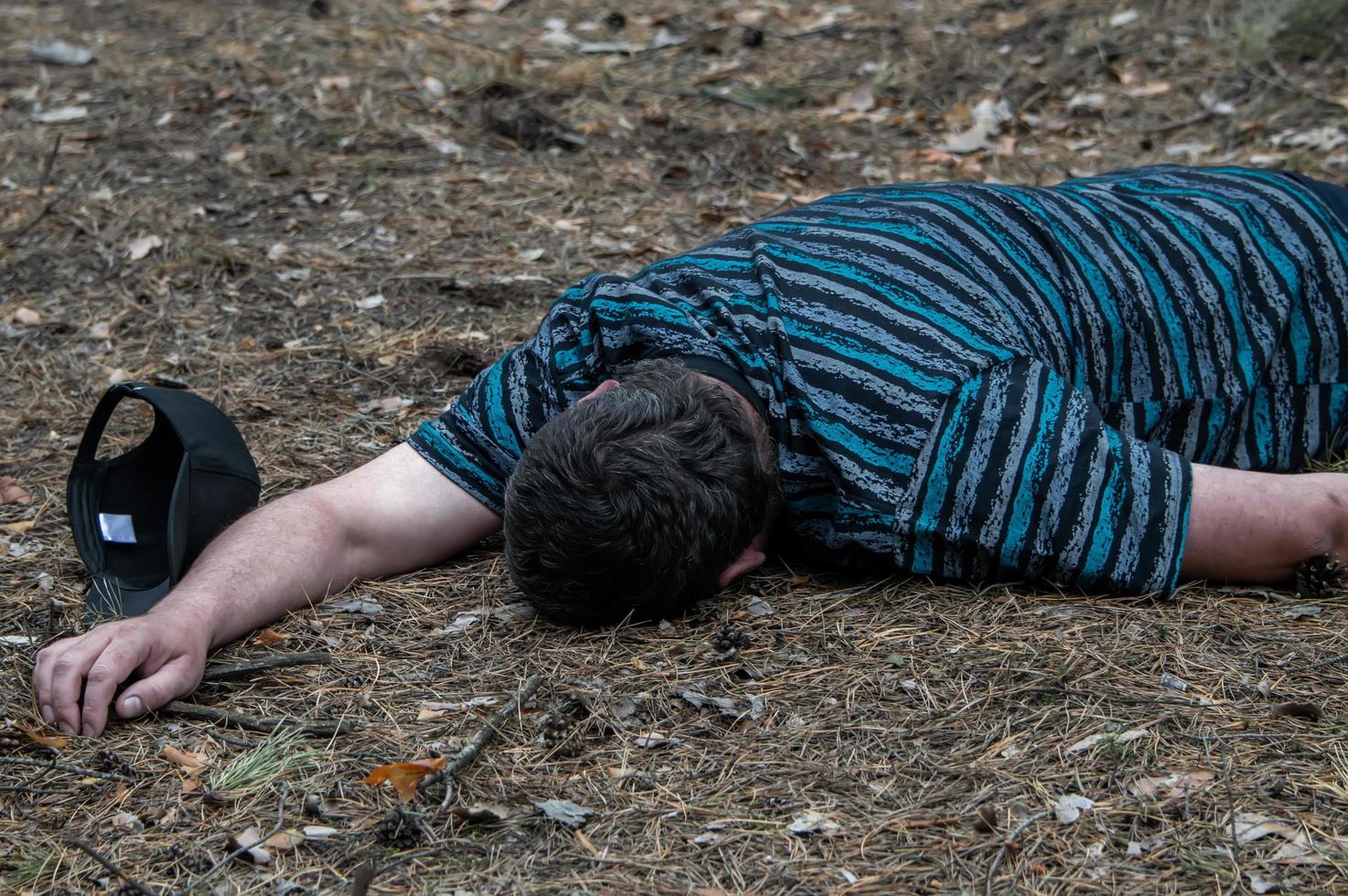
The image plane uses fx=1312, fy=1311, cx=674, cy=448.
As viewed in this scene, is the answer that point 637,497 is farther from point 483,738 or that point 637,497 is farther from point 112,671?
point 112,671

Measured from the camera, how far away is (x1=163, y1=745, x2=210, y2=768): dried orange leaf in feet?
7.86

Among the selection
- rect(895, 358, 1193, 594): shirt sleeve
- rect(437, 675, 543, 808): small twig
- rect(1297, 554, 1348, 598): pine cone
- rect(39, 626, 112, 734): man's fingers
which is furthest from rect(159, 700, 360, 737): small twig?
rect(1297, 554, 1348, 598): pine cone

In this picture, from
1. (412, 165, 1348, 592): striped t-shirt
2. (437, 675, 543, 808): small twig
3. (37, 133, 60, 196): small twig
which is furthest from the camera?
(37, 133, 60, 196): small twig

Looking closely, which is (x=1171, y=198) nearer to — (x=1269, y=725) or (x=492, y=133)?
(x=1269, y=725)

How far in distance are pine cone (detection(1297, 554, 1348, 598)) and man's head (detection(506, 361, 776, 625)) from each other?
3.86 ft

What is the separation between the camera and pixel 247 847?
2.17 m

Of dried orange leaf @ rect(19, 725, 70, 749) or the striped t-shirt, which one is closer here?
dried orange leaf @ rect(19, 725, 70, 749)

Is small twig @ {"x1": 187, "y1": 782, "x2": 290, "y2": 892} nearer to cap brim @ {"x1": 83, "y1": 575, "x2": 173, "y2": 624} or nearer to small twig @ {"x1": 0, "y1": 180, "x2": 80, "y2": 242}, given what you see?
cap brim @ {"x1": 83, "y1": 575, "x2": 173, "y2": 624}

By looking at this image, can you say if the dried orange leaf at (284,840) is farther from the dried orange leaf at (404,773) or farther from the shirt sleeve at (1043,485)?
the shirt sleeve at (1043,485)

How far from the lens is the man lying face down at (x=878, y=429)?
104 inches

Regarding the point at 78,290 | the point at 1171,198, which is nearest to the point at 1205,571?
the point at 1171,198

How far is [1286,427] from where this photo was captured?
330cm

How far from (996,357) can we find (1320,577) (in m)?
0.87

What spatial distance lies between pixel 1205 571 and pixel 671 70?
443cm
